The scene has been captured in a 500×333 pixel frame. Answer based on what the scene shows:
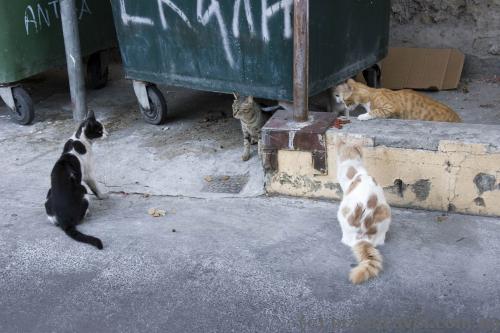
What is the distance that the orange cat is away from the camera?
180 inches

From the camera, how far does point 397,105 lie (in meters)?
4.64

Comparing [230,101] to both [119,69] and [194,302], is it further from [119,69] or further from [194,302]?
[194,302]

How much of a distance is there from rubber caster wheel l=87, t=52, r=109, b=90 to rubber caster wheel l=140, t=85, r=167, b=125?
4.76 ft

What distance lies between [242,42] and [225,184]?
1118 millimetres

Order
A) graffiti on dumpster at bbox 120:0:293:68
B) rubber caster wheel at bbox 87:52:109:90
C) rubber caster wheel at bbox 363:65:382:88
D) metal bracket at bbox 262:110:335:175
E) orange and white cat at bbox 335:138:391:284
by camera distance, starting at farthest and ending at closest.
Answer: rubber caster wheel at bbox 87:52:109:90, rubber caster wheel at bbox 363:65:382:88, graffiti on dumpster at bbox 120:0:293:68, metal bracket at bbox 262:110:335:175, orange and white cat at bbox 335:138:391:284

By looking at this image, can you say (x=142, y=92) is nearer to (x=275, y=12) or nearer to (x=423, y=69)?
(x=275, y=12)

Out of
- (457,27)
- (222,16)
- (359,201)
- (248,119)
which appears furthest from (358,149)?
(457,27)

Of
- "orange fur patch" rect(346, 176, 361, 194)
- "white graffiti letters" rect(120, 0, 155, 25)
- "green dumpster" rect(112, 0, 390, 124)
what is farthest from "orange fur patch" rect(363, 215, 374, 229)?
"white graffiti letters" rect(120, 0, 155, 25)

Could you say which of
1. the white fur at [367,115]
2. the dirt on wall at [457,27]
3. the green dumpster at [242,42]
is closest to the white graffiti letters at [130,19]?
the green dumpster at [242,42]

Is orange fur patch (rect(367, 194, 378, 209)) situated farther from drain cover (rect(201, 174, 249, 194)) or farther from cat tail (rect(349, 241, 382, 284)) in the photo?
drain cover (rect(201, 174, 249, 194))

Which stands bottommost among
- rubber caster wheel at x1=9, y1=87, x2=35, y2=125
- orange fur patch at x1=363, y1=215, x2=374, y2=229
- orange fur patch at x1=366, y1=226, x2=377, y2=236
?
rubber caster wheel at x1=9, y1=87, x2=35, y2=125

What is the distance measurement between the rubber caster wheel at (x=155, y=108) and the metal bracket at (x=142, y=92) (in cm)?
4

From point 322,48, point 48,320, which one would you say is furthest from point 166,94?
point 48,320

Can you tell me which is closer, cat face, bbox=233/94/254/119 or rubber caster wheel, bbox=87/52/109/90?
cat face, bbox=233/94/254/119
